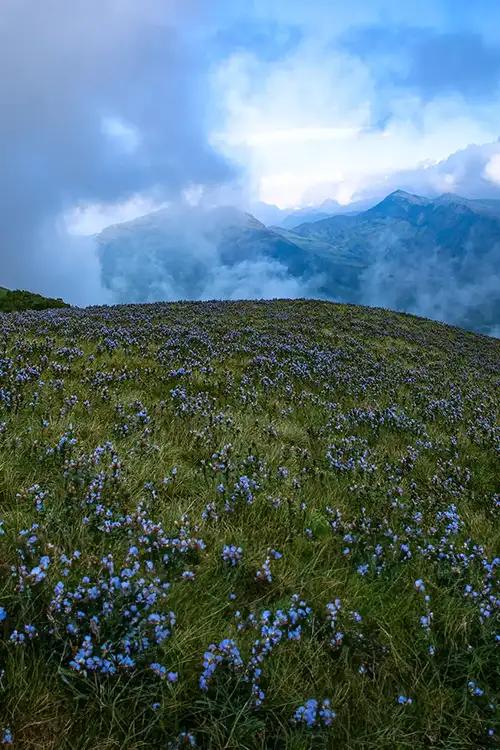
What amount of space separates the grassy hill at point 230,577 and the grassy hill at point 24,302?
36.3 m

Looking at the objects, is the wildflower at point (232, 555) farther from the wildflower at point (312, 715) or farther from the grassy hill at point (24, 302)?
the grassy hill at point (24, 302)

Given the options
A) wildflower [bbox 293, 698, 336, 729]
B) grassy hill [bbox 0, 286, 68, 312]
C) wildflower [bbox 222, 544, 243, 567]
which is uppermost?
grassy hill [bbox 0, 286, 68, 312]

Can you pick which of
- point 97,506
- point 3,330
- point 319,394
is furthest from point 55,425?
point 3,330

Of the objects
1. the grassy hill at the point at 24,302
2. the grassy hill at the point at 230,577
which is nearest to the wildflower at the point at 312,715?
the grassy hill at the point at 230,577

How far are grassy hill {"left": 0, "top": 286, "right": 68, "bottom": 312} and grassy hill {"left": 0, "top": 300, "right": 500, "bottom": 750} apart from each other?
3626 cm

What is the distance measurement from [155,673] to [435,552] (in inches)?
124

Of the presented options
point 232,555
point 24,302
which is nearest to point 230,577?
point 232,555

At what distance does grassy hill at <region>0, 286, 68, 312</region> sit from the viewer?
1588 inches

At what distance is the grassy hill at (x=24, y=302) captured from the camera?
40344mm

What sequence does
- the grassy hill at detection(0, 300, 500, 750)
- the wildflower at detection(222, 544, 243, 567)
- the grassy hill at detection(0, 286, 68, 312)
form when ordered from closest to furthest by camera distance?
1. the grassy hill at detection(0, 300, 500, 750)
2. the wildflower at detection(222, 544, 243, 567)
3. the grassy hill at detection(0, 286, 68, 312)

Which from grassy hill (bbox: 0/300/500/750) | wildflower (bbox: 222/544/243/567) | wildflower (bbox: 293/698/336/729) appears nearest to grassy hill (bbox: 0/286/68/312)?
grassy hill (bbox: 0/300/500/750)

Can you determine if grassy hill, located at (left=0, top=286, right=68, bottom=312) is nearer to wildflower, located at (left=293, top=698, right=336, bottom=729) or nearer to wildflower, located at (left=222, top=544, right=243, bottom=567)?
wildflower, located at (left=222, top=544, right=243, bottom=567)

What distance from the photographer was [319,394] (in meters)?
10.9

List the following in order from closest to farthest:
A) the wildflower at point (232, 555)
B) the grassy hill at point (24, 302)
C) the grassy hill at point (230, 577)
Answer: the grassy hill at point (230, 577) < the wildflower at point (232, 555) < the grassy hill at point (24, 302)
